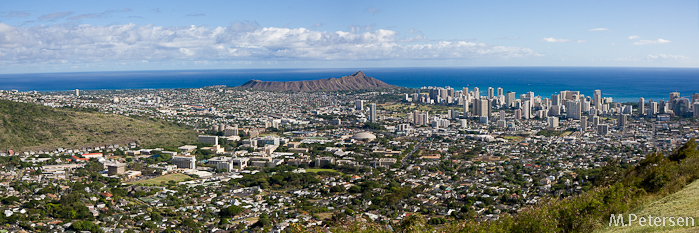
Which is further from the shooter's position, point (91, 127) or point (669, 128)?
point (669, 128)

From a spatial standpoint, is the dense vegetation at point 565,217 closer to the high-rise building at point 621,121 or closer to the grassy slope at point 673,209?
the grassy slope at point 673,209

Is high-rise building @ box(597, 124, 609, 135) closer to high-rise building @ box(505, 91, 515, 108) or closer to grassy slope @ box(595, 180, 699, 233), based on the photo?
high-rise building @ box(505, 91, 515, 108)

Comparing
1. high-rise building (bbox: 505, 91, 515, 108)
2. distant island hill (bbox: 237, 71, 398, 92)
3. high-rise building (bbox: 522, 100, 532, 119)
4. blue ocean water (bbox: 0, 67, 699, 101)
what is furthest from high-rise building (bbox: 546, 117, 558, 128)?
distant island hill (bbox: 237, 71, 398, 92)

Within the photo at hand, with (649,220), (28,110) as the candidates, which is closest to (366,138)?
(28,110)

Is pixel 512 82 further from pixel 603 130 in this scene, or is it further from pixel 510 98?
pixel 603 130

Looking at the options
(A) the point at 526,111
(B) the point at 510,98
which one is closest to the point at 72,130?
(A) the point at 526,111

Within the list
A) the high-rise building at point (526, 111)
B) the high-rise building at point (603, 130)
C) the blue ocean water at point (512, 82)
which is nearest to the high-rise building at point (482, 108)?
the high-rise building at point (526, 111)

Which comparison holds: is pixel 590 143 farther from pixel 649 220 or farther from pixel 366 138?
pixel 649 220
